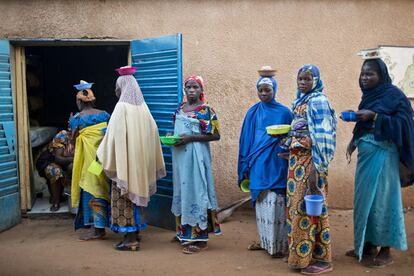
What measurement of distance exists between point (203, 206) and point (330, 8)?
3159mm

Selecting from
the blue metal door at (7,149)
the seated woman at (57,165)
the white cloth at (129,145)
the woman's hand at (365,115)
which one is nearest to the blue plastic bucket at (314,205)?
the woman's hand at (365,115)

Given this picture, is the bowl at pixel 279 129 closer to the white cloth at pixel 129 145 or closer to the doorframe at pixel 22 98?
the white cloth at pixel 129 145

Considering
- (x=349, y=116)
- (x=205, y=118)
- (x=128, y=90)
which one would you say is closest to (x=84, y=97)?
(x=128, y=90)

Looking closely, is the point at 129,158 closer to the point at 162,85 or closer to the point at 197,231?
the point at 197,231

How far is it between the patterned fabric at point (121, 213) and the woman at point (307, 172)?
1.57 m

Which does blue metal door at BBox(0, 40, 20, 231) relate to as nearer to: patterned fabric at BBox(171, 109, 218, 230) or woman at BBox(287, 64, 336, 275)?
patterned fabric at BBox(171, 109, 218, 230)

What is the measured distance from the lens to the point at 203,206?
191 inches

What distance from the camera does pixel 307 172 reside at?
13.7 ft

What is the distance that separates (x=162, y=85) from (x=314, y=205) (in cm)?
241

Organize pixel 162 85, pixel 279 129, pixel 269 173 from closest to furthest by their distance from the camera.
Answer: pixel 279 129 → pixel 269 173 → pixel 162 85

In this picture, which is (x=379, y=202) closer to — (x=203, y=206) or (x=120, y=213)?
(x=203, y=206)

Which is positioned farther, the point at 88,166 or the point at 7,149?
the point at 7,149

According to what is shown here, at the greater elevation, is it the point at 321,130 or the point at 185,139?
the point at 321,130

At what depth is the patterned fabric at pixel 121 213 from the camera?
492cm
